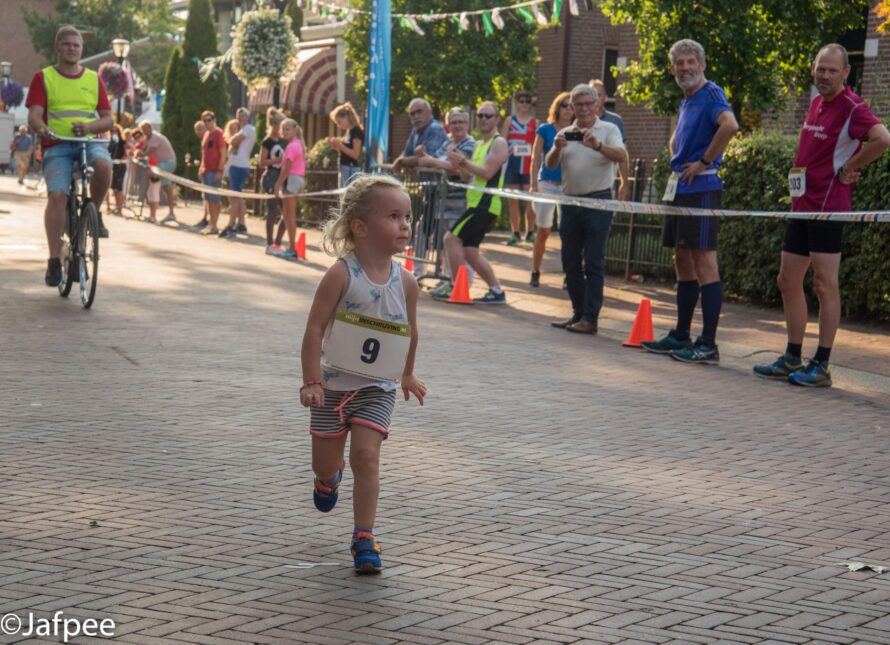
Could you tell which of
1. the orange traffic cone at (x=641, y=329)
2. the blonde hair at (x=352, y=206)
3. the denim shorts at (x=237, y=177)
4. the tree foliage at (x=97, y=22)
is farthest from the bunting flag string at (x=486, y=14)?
the tree foliage at (x=97, y=22)

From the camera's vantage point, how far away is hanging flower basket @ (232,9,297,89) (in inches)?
1222

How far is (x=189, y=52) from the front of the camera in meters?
41.0

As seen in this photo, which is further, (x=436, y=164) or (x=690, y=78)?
(x=436, y=164)

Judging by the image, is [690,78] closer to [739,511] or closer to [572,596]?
[739,511]

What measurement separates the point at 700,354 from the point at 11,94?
66633mm

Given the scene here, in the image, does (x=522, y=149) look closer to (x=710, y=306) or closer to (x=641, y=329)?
(x=641, y=329)

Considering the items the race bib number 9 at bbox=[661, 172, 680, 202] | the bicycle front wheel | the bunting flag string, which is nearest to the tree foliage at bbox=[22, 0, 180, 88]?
the bunting flag string

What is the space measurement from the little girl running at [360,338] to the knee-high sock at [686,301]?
19.5 ft

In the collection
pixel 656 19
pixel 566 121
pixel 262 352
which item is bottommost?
pixel 262 352

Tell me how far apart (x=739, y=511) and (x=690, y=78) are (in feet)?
16.9

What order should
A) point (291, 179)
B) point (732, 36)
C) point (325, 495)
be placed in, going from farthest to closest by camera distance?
point (291, 179)
point (732, 36)
point (325, 495)

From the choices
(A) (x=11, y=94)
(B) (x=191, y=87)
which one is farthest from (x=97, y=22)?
(B) (x=191, y=87)

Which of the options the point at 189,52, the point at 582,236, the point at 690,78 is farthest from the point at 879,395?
the point at 189,52

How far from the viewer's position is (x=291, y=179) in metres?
19.0
